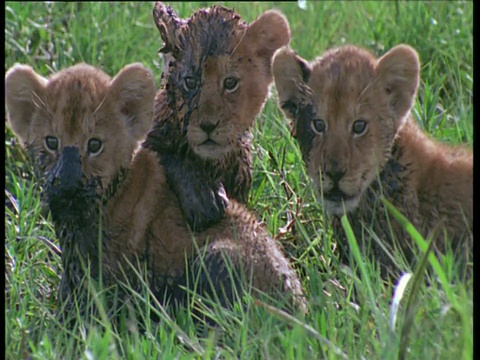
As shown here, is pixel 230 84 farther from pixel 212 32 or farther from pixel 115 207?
pixel 115 207

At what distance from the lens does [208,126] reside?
4887 mm

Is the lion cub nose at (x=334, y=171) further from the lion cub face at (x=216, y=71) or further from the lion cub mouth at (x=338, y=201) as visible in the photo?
the lion cub face at (x=216, y=71)

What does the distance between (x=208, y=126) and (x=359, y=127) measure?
2.14 feet

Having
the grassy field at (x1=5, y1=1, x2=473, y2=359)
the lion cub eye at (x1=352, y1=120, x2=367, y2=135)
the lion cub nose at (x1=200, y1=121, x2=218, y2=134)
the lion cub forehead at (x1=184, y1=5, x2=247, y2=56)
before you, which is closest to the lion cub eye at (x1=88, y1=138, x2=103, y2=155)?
the lion cub nose at (x1=200, y1=121, x2=218, y2=134)

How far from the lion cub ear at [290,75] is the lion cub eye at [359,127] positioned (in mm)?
287

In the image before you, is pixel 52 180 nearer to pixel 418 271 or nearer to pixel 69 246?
pixel 69 246

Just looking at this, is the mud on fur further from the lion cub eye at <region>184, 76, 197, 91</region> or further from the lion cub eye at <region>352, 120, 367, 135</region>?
the lion cub eye at <region>352, 120, 367, 135</region>

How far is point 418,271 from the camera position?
384cm

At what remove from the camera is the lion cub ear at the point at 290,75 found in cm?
493

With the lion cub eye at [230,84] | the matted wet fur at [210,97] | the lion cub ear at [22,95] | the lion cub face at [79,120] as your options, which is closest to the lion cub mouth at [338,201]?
the matted wet fur at [210,97]

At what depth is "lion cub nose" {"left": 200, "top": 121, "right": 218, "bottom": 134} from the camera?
488 cm

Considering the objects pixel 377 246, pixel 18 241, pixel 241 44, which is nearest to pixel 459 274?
pixel 377 246

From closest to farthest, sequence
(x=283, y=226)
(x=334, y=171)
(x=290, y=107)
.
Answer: (x=334, y=171)
(x=290, y=107)
(x=283, y=226)

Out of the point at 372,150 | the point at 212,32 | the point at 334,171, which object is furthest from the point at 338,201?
the point at 212,32
